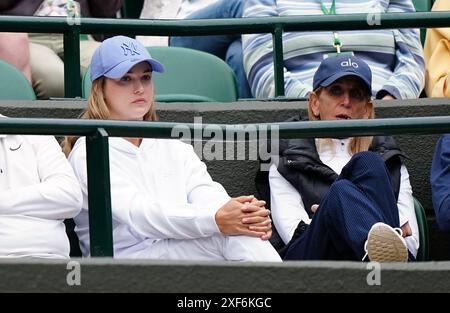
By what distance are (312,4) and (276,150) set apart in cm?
142

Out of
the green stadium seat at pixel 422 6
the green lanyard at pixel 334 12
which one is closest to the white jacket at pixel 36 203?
the green lanyard at pixel 334 12

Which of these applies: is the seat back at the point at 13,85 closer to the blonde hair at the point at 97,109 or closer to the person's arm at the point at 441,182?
the blonde hair at the point at 97,109

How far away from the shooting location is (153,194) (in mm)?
6707

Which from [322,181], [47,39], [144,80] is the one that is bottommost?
[322,181]

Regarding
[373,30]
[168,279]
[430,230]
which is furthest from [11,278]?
[373,30]

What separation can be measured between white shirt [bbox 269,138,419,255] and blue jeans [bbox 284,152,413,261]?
0.36 meters

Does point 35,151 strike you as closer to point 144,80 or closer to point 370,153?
point 144,80

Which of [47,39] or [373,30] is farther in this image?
[47,39]

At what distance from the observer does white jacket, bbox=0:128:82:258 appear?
20.8ft

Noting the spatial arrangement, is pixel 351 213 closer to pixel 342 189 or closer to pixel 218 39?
pixel 342 189

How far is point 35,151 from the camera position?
21.9 feet

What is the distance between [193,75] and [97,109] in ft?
3.91

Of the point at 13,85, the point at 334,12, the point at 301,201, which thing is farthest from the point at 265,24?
the point at 13,85
